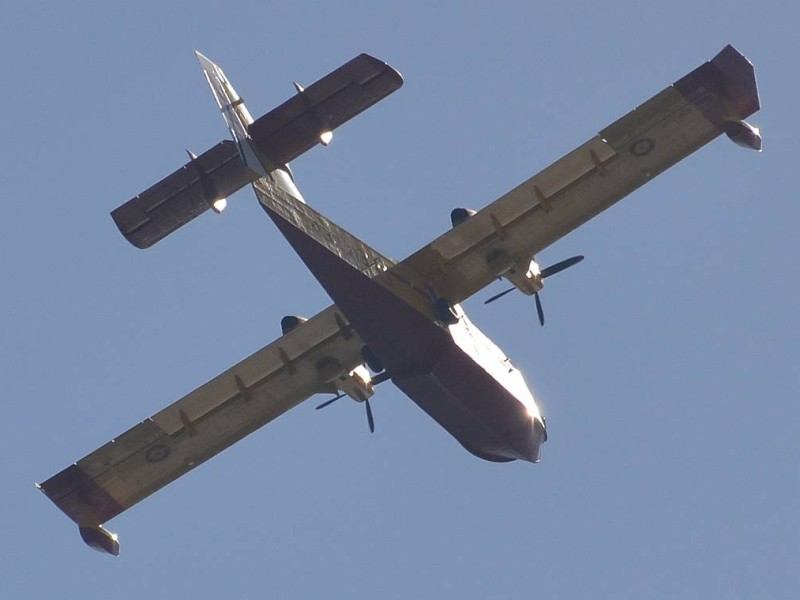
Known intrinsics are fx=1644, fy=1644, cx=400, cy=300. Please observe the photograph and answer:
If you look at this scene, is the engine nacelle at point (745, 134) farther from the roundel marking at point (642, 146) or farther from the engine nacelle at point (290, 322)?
the engine nacelle at point (290, 322)

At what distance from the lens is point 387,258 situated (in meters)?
41.1

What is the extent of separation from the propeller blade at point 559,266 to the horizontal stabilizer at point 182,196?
7.88 m

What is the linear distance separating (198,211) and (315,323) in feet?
14.3

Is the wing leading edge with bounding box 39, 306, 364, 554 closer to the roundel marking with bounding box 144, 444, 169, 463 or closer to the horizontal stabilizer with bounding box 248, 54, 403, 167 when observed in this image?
the roundel marking with bounding box 144, 444, 169, 463

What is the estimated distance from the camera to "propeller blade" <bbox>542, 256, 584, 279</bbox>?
41.4 metres

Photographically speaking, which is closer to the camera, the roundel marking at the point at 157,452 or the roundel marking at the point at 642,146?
the roundel marking at the point at 642,146

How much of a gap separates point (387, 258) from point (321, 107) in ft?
13.5

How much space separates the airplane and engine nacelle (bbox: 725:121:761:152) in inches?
1.4

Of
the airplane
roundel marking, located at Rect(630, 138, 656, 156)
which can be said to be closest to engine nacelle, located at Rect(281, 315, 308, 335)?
the airplane

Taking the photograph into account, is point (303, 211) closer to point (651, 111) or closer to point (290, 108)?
point (290, 108)

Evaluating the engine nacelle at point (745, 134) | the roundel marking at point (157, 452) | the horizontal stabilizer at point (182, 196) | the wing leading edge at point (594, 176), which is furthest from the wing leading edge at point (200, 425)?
the engine nacelle at point (745, 134)

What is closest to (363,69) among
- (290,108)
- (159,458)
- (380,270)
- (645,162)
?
(290,108)

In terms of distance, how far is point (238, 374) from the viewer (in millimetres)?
43125

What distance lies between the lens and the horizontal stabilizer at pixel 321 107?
3956 centimetres
